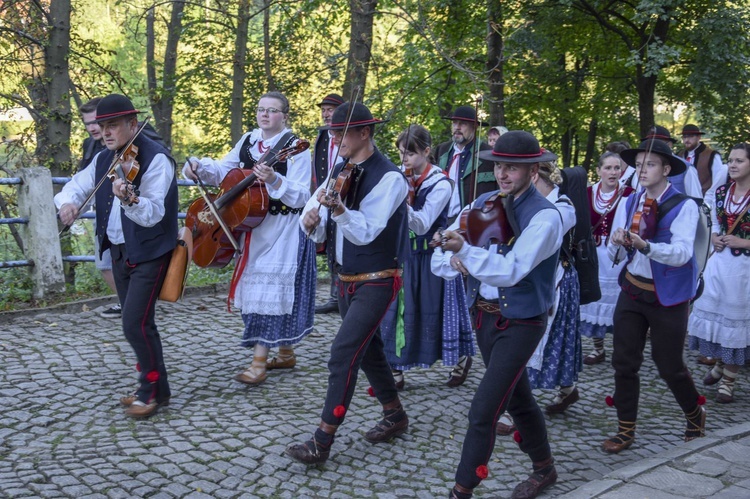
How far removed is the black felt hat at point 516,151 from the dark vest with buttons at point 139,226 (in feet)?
7.72

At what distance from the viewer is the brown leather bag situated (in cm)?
564

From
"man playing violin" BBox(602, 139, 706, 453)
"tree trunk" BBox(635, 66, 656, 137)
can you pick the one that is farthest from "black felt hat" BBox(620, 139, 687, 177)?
"tree trunk" BBox(635, 66, 656, 137)

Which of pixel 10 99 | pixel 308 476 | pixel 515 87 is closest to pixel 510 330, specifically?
pixel 308 476

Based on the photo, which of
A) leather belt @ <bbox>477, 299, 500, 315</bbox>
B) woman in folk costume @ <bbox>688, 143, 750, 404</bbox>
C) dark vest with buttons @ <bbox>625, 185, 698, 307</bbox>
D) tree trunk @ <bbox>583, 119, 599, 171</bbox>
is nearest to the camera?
leather belt @ <bbox>477, 299, 500, 315</bbox>

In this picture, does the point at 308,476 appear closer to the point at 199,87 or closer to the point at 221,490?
the point at 221,490

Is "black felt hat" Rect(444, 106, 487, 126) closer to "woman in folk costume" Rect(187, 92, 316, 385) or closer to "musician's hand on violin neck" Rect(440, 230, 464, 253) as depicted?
"woman in folk costume" Rect(187, 92, 316, 385)

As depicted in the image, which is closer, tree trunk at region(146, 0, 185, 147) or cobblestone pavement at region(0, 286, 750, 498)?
cobblestone pavement at region(0, 286, 750, 498)

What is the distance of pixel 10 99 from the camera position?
11.1 m

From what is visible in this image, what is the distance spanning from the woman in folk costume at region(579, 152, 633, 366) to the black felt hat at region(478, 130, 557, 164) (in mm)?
3505

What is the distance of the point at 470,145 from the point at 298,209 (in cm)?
203

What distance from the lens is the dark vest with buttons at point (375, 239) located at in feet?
16.2

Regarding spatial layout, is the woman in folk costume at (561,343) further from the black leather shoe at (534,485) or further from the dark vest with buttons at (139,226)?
the dark vest with buttons at (139,226)

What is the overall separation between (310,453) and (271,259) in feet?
6.51

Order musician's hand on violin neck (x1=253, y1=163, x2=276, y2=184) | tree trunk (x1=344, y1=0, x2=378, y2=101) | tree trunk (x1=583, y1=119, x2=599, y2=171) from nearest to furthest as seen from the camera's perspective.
Answer: musician's hand on violin neck (x1=253, y1=163, x2=276, y2=184) → tree trunk (x1=344, y1=0, x2=378, y2=101) → tree trunk (x1=583, y1=119, x2=599, y2=171)
